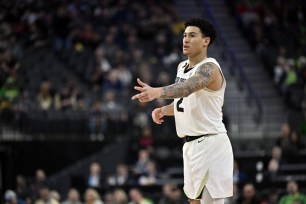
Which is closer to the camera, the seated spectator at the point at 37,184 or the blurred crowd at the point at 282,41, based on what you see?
the seated spectator at the point at 37,184

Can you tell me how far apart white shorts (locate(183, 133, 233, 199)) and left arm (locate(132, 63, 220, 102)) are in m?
0.67

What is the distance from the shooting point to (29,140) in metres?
21.3

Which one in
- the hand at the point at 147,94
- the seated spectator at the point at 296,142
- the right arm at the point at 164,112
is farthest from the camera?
the seated spectator at the point at 296,142

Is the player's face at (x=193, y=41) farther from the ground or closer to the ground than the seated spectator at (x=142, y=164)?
farther from the ground

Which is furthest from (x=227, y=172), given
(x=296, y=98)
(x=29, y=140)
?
(x=296, y=98)

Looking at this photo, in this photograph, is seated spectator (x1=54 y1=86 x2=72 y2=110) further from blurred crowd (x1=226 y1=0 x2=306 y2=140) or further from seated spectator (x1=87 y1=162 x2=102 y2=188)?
blurred crowd (x1=226 y1=0 x2=306 y2=140)

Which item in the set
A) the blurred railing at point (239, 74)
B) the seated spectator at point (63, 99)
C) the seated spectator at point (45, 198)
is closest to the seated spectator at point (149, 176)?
the seated spectator at point (45, 198)

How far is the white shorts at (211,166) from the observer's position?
9023 millimetres

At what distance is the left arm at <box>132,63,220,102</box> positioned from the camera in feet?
26.3

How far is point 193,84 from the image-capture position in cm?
847

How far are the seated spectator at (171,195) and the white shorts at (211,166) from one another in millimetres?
7478

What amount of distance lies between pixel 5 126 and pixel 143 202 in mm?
5899

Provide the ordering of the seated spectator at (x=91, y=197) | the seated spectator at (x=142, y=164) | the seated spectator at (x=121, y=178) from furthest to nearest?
the seated spectator at (x=142, y=164), the seated spectator at (x=121, y=178), the seated spectator at (x=91, y=197)

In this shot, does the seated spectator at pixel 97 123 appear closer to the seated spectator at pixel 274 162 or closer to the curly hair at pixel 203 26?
the seated spectator at pixel 274 162
